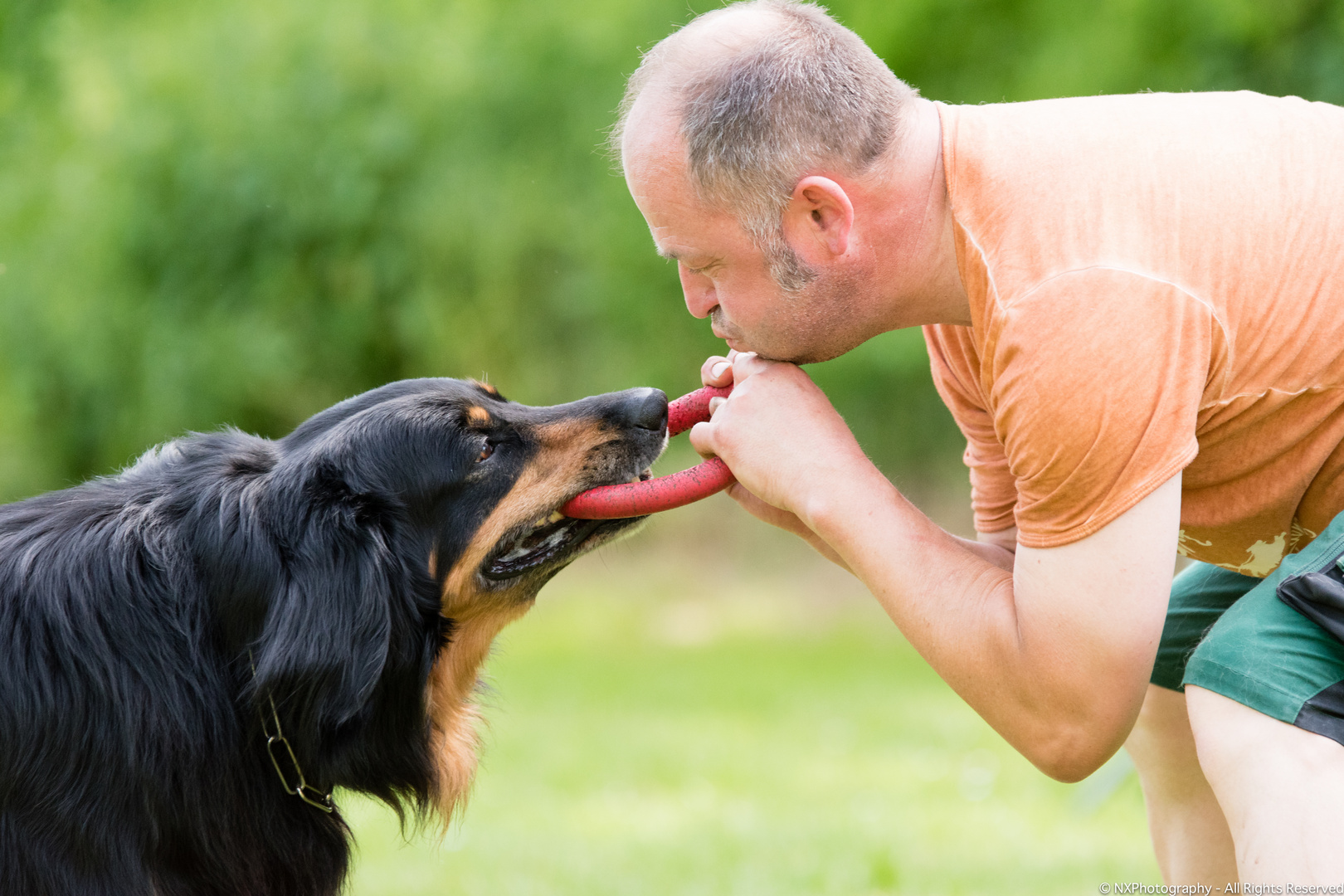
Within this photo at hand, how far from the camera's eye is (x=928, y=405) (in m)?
11.4

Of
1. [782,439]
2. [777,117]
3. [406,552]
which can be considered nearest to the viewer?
[777,117]

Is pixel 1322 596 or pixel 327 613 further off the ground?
pixel 327 613

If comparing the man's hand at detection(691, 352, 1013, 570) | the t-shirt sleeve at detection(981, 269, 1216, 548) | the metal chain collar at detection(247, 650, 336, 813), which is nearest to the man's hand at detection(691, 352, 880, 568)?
the man's hand at detection(691, 352, 1013, 570)

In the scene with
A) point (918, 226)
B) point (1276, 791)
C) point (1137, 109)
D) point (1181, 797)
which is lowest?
point (1181, 797)

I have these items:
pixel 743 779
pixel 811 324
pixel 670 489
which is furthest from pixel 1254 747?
pixel 743 779

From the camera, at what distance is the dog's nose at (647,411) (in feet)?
10.7

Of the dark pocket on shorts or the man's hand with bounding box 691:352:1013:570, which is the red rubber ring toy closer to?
the man's hand with bounding box 691:352:1013:570

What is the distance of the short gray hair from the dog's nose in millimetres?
851

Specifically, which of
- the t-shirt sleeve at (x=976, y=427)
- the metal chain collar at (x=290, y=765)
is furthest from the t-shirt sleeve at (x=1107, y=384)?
the metal chain collar at (x=290, y=765)

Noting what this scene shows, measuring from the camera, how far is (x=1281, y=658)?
6.84ft

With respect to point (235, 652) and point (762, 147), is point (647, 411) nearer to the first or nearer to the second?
point (762, 147)

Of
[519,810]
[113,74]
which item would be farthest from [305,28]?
[519,810]

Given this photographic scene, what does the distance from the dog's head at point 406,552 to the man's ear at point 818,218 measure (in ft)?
2.93

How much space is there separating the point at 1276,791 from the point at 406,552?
1813mm
